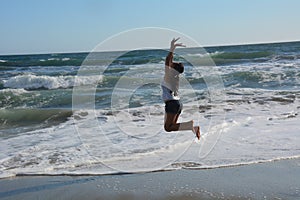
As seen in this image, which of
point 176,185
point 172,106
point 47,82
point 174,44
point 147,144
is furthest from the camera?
point 47,82

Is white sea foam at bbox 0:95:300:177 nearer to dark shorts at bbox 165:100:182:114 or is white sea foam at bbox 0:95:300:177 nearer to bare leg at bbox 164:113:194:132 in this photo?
bare leg at bbox 164:113:194:132

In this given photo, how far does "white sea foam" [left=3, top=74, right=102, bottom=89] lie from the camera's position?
23156 millimetres

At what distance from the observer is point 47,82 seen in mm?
23750

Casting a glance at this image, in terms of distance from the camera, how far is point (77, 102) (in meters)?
14.7

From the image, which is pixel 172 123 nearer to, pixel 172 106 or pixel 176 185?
pixel 172 106

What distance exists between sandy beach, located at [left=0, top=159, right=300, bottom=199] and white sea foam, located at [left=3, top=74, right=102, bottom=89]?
17.1 metres

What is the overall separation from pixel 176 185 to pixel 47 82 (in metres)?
19.6

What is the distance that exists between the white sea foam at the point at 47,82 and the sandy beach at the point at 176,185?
17.1 m

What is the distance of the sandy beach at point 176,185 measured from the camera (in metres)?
4.98

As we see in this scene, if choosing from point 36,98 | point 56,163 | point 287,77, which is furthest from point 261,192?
point 287,77

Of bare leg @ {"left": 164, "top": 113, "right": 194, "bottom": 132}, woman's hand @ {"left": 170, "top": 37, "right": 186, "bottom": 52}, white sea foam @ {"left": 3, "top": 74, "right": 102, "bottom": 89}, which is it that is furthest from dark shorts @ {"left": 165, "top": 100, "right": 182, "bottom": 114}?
white sea foam @ {"left": 3, "top": 74, "right": 102, "bottom": 89}

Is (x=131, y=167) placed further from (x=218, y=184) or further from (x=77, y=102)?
(x=77, y=102)

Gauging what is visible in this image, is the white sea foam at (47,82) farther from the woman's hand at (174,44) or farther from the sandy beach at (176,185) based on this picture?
the woman's hand at (174,44)

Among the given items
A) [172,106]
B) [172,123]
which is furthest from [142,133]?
[172,106]
